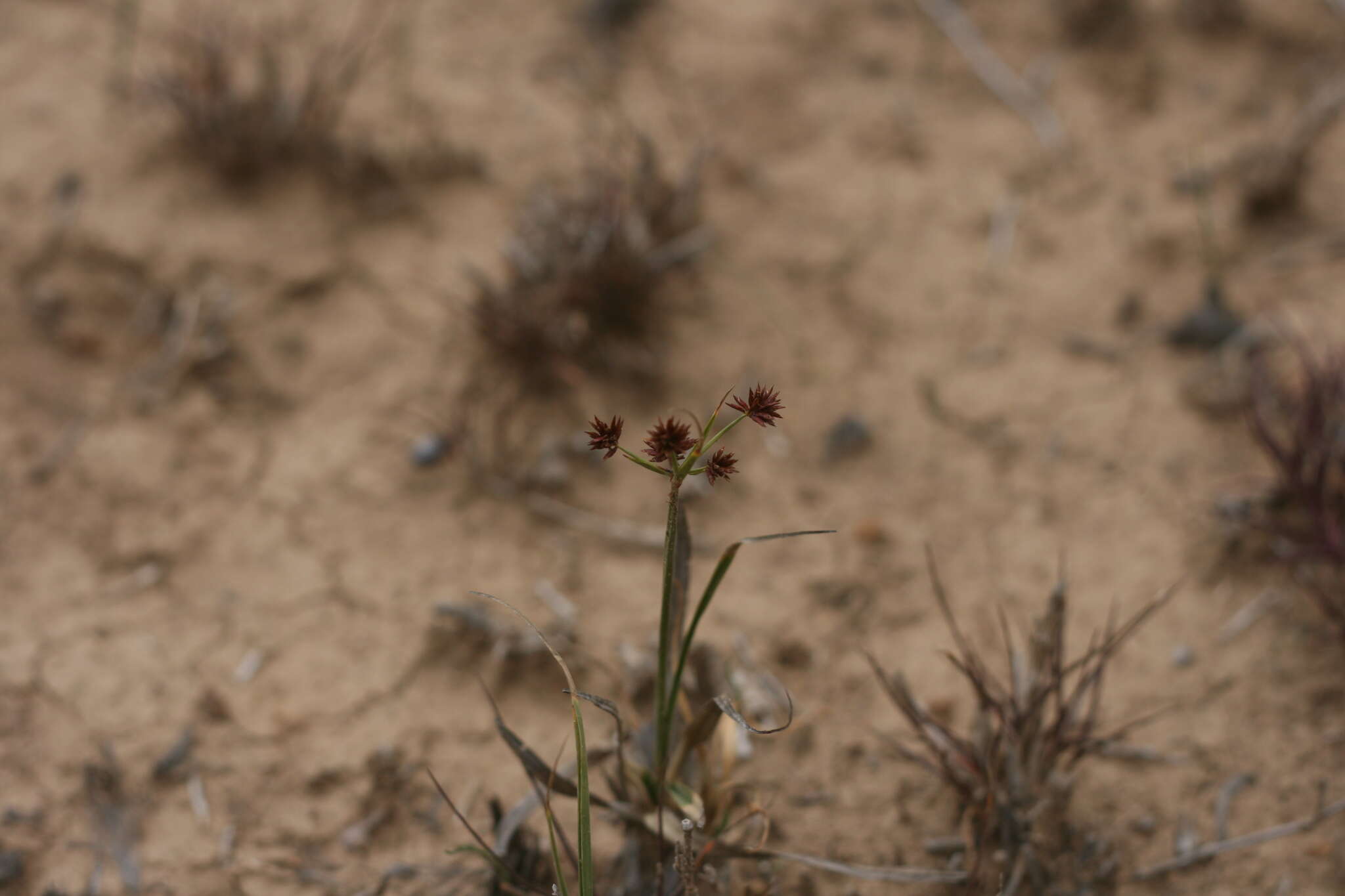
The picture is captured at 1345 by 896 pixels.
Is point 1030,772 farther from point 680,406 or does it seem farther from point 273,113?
point 273,113

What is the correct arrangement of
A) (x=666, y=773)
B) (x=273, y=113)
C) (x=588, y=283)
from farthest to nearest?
(x=273, y=113), (x=588, y=283), (x=666, y=773)

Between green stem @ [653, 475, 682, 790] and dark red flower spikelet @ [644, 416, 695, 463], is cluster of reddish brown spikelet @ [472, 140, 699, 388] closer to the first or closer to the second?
green stem @ [653, 475, 682, 790]

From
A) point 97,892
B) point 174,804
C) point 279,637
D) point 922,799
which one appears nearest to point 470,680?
point 279,637

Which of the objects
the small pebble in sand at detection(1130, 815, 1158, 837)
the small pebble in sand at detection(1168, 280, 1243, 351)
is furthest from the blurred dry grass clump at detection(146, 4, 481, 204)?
the small pebble in sand at detection(1130, 815, 1158, 837)

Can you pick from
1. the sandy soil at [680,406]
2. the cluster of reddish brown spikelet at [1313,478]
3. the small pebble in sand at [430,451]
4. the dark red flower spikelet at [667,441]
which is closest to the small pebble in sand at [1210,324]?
the sandy soil at [680,406]

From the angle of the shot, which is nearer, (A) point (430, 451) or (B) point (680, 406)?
(A) point (430, 451)

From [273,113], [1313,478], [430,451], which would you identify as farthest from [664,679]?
[273,113]

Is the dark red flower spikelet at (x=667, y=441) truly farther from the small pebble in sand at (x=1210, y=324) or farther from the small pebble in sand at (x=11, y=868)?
the small pebble in sand at (x=1210, y=324)
